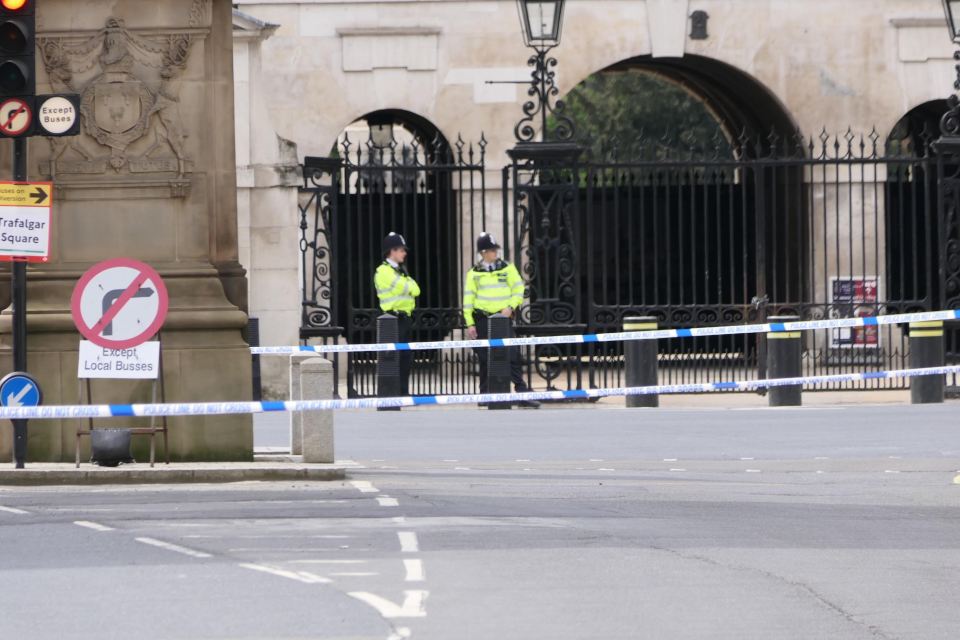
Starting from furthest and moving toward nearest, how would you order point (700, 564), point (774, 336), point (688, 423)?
point (774, 336) → point (688, 423) → point (700, 564)

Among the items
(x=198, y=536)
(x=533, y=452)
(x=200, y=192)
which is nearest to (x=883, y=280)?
(x=533, y=452)

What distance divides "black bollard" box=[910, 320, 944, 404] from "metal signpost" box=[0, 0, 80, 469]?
9.58 metres

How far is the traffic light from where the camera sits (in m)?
13.1

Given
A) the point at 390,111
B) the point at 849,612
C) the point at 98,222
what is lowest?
the point at 849,612

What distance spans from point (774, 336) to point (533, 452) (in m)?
5.33

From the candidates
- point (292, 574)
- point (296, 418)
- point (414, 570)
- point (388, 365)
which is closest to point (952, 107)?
point (388, 365)

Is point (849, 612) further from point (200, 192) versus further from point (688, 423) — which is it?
point (688, 423)

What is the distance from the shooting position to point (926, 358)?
65.2ft

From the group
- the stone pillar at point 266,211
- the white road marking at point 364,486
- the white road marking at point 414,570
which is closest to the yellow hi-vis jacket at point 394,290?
the stone pillar at point 266,211

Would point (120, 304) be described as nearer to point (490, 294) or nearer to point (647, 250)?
point (490, 294)

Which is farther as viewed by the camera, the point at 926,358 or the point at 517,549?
the point at 926,358

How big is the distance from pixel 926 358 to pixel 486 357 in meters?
4.23

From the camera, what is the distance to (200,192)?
45.1 feet

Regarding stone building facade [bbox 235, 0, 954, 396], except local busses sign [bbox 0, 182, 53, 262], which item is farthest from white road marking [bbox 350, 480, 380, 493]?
stone building facade [bbox 235, 0, 954, 396]
